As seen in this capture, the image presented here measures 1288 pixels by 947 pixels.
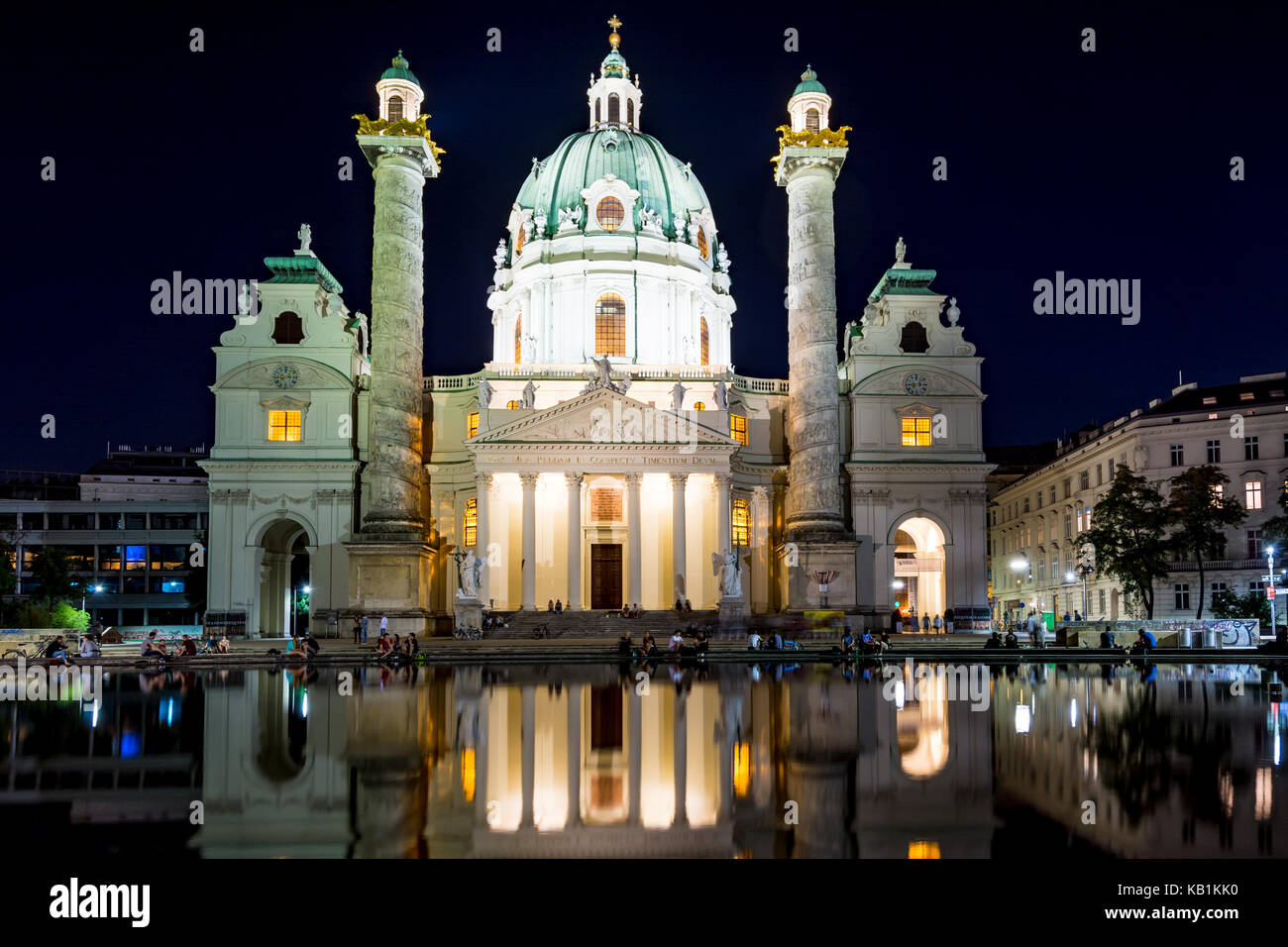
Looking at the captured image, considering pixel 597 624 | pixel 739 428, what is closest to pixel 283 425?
pixel 597 624

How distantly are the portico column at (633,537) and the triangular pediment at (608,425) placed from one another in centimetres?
222

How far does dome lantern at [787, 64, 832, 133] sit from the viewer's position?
55.8 metres

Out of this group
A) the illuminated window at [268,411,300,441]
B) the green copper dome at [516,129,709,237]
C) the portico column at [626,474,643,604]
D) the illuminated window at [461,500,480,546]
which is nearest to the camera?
the portico column at [626,474,643,604]

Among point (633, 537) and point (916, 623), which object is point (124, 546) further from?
point (916, 623)

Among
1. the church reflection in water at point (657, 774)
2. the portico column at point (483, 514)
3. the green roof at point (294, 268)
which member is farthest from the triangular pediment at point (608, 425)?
the church reflection in water at point (657, 774)

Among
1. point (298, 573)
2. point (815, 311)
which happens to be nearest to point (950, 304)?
point (815, 311)

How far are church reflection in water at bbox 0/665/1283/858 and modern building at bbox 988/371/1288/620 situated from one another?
149ft

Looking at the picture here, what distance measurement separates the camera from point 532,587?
53531 millimetres

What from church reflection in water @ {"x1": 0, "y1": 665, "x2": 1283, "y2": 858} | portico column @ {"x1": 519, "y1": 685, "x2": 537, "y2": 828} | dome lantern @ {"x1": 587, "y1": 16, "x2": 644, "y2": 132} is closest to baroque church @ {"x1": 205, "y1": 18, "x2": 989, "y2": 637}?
dome lantern @ {"x1": 587, "y1": 16, "x2": 644, "y2": 132}

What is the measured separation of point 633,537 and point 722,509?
191 inches

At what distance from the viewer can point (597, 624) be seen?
161 feet

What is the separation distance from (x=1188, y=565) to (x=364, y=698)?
53.0 m

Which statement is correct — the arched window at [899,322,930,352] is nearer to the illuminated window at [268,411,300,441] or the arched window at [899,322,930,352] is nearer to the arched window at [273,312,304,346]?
the arched window at [273,312,304,346]
